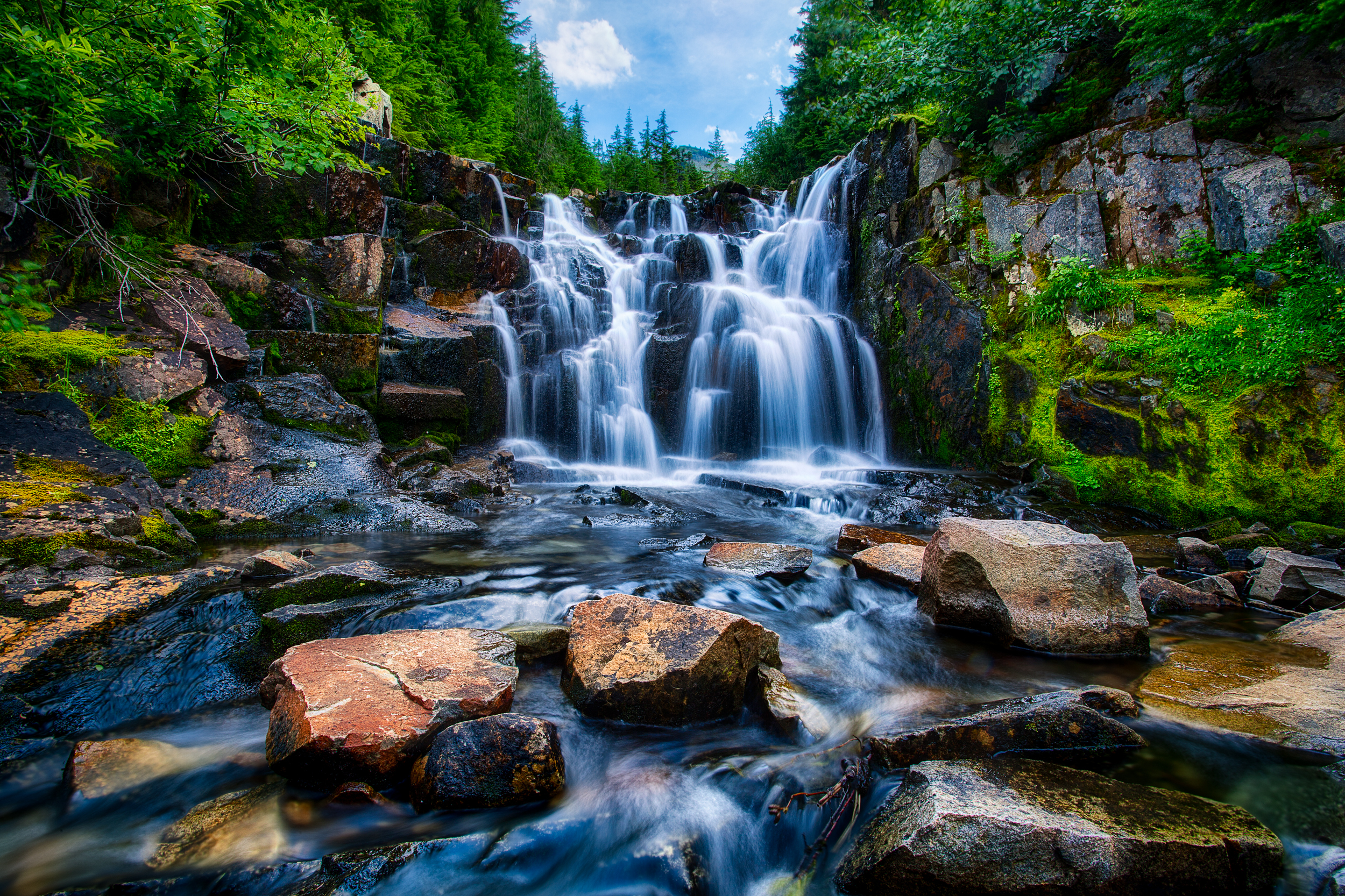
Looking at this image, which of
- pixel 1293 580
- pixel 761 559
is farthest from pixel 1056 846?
pixel 1293 580

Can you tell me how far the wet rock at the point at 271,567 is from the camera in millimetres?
4316

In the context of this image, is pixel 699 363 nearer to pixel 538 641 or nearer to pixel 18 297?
pixel 538 641

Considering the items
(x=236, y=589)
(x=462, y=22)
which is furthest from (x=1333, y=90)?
(x=462, y=22)

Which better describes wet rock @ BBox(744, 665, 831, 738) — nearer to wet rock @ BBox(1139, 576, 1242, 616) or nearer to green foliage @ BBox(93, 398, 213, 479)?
wet rock @ BBox(1139, 576, 1242, 616)

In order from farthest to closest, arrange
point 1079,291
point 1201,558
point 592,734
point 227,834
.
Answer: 1. point 1079,291
2. point 1201,558
3. point 592,734
4. point 227,834

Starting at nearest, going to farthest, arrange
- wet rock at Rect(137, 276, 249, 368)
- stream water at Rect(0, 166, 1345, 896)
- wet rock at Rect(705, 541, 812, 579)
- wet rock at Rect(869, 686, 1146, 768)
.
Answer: stream water at Rect(0, 166, 1345, 896), wet rock at Rect(869, 686, 1146, 768), wet rock at Rect(705, 541, 812, 579), wet rock at Rect(137, 276, 249, 368)

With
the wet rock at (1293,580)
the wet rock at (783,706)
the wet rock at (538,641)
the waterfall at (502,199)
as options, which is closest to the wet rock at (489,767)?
the wet rock at (538,641)

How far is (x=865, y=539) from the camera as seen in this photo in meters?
6.20

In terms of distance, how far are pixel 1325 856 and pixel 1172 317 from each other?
759cm

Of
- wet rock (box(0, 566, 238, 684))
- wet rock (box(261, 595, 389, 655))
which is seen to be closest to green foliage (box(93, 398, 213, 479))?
wet rock (box(0, 566, 238, 684))

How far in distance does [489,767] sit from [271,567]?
3193 millimetres

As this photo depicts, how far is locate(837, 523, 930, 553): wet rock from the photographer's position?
20.2 feet

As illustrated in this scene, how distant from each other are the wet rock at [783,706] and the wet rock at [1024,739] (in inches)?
18.0

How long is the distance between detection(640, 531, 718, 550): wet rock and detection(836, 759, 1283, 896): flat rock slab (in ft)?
14.7
